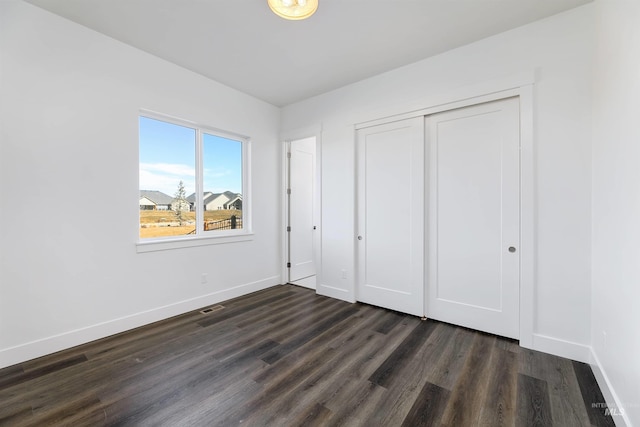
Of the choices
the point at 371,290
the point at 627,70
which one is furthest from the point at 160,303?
the point at 627,70

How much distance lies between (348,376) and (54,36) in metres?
3.81

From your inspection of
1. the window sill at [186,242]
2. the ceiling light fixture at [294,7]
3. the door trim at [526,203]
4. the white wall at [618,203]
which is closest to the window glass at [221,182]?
the window sill at [186,242]

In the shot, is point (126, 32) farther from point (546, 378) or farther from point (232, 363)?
point (546, 378)

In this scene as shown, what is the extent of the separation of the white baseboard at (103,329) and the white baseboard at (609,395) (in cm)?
369

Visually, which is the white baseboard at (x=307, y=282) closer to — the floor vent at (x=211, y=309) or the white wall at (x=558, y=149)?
the floor vent at (x=211, y=309)

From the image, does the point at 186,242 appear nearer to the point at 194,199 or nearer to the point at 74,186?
the point at 194,199

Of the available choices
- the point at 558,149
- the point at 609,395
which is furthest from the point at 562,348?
the point at 558,149

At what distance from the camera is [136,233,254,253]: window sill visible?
9.50ft

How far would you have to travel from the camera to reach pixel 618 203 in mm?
1603

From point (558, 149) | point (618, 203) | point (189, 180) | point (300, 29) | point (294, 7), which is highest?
point (300, 29)

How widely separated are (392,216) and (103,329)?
130 inches

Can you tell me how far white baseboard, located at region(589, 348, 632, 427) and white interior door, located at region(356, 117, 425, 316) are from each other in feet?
4.54

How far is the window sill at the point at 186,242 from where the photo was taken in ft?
9.50

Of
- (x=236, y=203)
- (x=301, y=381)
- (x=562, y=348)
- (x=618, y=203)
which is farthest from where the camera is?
(x=236, y=203)
